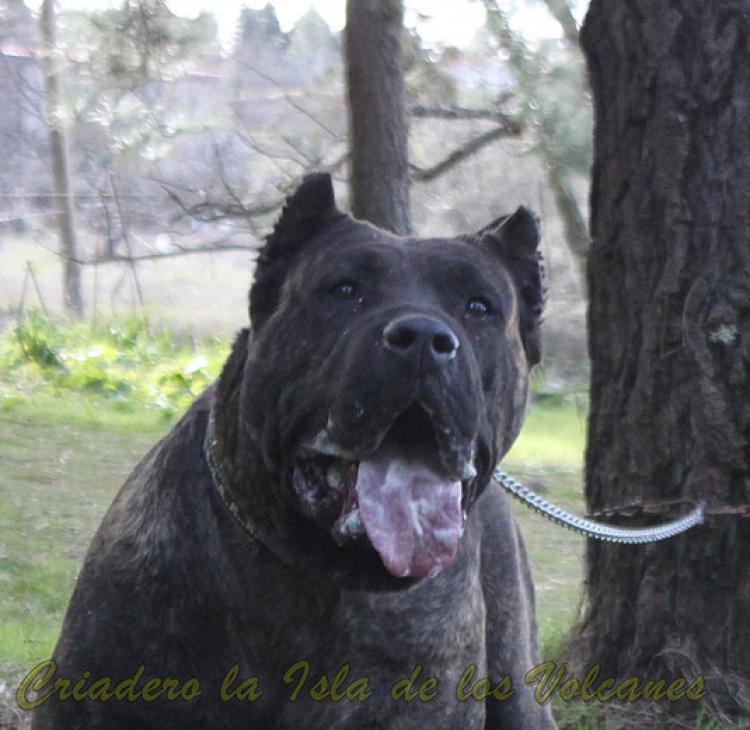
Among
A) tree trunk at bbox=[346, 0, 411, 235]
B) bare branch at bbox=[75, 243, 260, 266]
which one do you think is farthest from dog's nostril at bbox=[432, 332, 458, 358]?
bare branch at bbox=[75, 243, 260, 266]

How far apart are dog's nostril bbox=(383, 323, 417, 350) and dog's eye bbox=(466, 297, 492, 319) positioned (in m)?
0.40

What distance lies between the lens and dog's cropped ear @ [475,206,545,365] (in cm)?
358

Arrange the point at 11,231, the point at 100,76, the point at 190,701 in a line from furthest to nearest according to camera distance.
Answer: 1. the point at 11,231
2. the point at 100,76
3. the point at 190,701

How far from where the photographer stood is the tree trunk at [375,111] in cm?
800

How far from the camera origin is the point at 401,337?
2850 millimetres

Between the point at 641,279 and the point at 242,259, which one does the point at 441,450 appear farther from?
the point at 242,259

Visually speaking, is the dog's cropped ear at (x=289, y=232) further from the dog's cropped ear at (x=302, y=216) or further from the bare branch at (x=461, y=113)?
the bare branch at (x=461, y=113)

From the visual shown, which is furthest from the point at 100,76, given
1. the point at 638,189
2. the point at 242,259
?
the point at 638,189

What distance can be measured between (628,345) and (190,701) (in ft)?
7.80

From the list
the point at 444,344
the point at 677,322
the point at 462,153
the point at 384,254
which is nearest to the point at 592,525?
the point at 677,322

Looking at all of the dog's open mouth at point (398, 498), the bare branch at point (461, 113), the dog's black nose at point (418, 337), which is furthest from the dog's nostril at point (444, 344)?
the bare branch at point (461, 113)

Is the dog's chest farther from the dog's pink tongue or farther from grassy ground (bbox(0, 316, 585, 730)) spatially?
grassy ground (bbox(0, 316, 585, 730))

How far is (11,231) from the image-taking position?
18.9m

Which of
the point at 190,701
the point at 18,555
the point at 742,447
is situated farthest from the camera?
the point at 18,555
